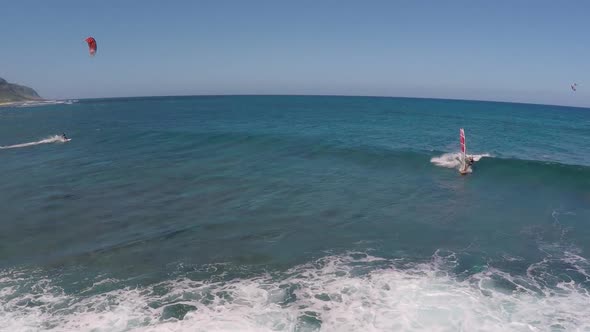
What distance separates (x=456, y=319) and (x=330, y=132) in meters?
46.1

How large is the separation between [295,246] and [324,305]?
468cm

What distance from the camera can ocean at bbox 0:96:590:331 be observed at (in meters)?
11.8

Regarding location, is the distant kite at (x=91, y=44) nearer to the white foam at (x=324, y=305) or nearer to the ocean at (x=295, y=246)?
the ocean at (x=295, y=246)

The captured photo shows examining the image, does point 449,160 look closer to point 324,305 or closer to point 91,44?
point 324,305

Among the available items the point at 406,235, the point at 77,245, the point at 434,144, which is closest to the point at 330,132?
the point at 434,144

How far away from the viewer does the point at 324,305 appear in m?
12.2

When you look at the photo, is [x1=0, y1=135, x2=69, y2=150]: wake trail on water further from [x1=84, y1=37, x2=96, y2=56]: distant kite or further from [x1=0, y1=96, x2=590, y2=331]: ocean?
[x1=84, y1=37, x2=96, y2=56]: distant kite

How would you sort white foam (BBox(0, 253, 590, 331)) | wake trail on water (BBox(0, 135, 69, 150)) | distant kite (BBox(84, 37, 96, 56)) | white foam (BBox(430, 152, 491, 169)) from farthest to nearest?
wake trail on water (BBox(0, 135, 69, 150)) → white foam (BBox(430, 152, 491, 169)) → distant kite (BBox(84, 37, 96, 56)) → white foam (BBox(0, 253, 590, 331))

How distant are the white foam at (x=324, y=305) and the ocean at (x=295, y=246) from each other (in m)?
0.06

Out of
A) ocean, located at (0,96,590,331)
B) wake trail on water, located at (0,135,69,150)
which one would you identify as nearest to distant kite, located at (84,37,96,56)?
ocean, located at (0,96,590,331)

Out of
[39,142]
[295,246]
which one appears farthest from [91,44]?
[39,142]

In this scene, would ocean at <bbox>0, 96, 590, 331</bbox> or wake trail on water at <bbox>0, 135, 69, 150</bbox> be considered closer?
ocean at <bbox>0, 96, 590, 331</bbox>

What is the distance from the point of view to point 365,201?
23109 mm

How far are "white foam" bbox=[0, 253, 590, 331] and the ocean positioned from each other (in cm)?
6
